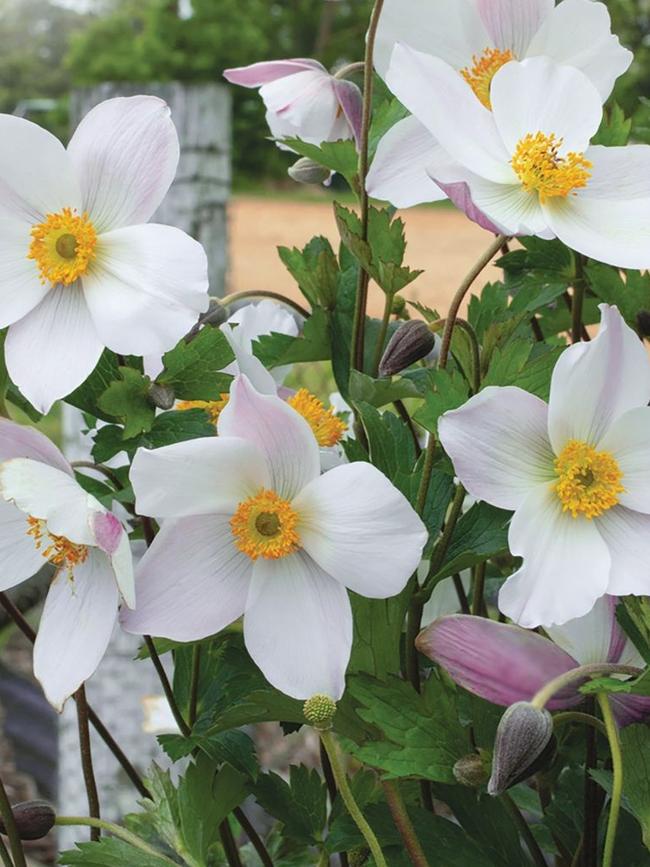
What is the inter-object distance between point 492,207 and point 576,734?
0.24 meters

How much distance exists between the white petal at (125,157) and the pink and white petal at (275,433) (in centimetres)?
9

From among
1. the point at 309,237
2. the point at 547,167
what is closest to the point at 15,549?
the point at 547,167

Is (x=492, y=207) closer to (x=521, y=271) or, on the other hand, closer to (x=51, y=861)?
(x=521, y=271)

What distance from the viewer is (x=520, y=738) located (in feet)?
1.27

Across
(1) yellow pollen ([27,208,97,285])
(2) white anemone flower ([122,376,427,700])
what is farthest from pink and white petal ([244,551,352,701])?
(1) yellow pollen ([27,208,97,285])

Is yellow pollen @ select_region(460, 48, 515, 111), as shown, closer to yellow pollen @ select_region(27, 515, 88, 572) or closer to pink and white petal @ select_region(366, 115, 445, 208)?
pink and white petal @ select_region(366, 115, 445, 208)

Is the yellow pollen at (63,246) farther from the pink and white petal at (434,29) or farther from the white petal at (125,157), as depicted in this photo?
the pink and white petal at (434,29)

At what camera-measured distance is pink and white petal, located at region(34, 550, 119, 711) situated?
410mm

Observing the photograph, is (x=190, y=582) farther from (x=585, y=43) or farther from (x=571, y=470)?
(x=585, y=43)

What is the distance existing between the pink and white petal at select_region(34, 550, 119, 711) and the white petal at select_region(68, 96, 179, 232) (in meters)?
0.13

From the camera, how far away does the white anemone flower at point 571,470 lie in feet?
1.31

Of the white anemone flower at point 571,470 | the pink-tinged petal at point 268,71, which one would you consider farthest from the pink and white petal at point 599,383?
the pink-tinged petal at point 268,71

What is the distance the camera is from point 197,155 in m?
1.79

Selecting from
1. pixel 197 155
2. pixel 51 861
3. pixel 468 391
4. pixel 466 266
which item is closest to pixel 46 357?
pixel 468 391
